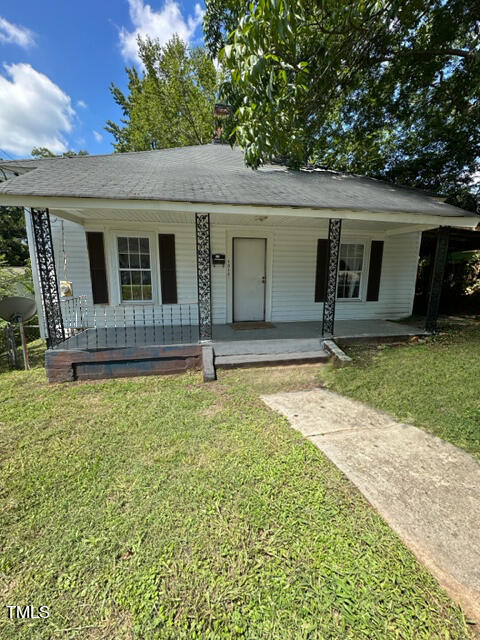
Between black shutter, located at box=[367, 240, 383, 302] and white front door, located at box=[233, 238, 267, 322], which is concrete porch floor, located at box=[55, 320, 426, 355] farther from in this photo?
black shutter, located at box=[367, 240, 383, 302]

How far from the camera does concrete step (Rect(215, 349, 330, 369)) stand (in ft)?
16.5

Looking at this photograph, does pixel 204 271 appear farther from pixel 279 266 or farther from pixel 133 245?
pixel 279 266

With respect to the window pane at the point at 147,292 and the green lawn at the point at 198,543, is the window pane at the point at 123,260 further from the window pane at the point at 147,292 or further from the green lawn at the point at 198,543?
the green lawn at the point at 198,543

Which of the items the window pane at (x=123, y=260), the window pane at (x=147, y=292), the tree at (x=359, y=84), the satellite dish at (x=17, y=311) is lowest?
the satellite dish at (x=17, y=311)

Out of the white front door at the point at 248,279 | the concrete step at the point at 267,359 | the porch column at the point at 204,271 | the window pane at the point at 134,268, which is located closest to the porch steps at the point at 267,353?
the concrete step at the point at 267,359

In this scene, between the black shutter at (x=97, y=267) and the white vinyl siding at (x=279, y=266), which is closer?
the black shutter at (x=97, y=267)

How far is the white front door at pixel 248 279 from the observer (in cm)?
707

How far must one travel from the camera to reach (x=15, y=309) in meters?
5.48

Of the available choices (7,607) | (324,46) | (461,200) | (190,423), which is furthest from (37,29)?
(461,200)

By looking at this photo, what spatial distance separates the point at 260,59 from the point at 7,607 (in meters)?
5.71

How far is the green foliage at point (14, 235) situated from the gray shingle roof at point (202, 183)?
21.8m

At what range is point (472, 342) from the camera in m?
6.05

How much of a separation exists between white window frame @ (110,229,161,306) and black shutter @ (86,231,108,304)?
203 millimetres

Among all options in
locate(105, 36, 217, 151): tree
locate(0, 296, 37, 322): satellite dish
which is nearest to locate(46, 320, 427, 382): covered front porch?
locate(0, 296, 37, 322): satellite dish
